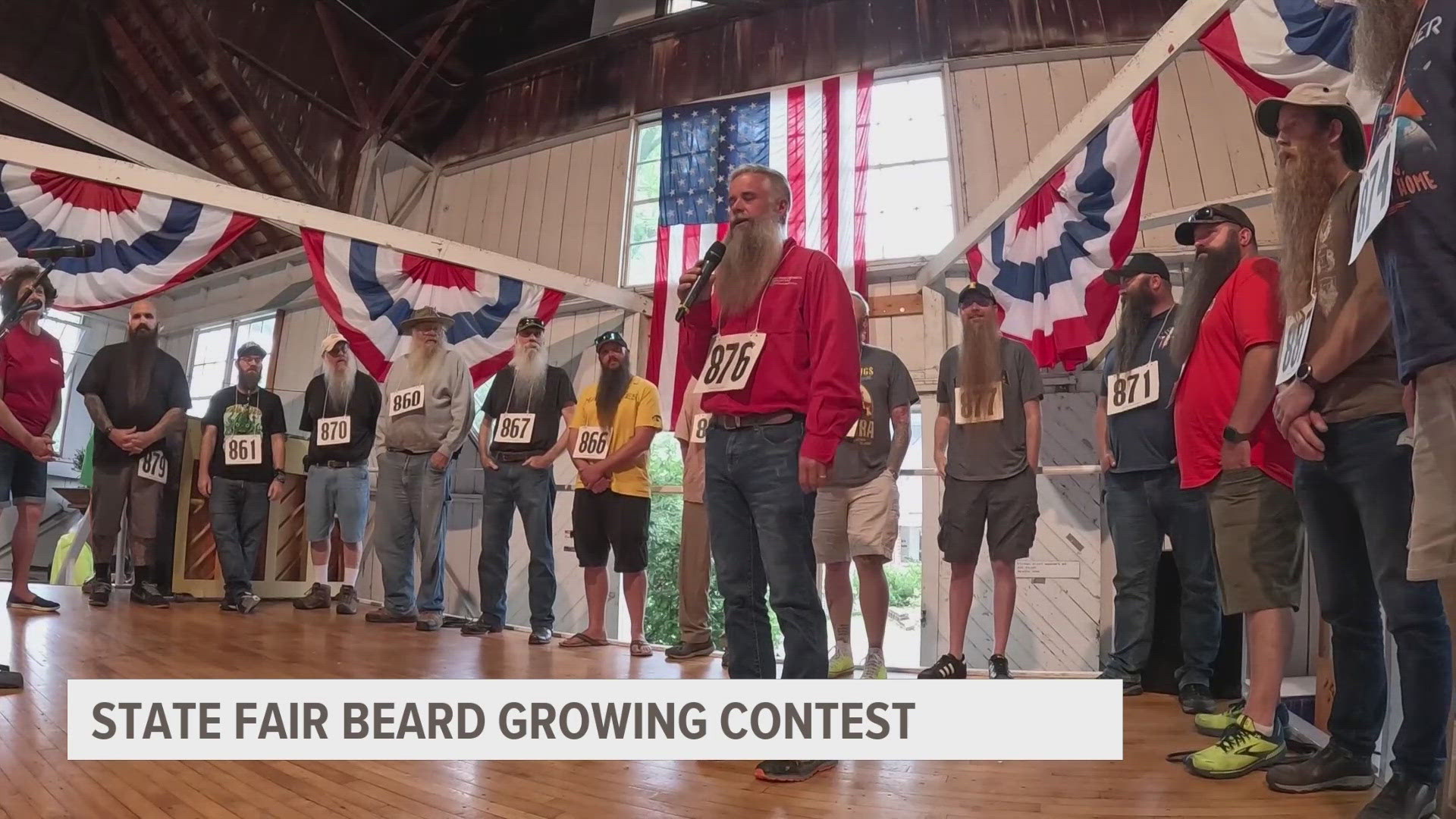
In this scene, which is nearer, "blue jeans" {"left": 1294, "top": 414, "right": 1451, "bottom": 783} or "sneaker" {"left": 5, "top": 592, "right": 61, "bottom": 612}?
"blue jeans" {"left": 1294, "top": 414, "right": 1451, "bottom": 783}

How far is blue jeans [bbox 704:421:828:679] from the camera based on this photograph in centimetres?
186

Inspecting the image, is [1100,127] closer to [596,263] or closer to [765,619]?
[765,619]

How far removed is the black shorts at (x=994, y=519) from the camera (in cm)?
300

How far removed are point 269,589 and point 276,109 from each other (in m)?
4.15

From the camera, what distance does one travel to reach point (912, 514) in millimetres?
5324

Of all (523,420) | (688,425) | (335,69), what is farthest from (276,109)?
(688,425)

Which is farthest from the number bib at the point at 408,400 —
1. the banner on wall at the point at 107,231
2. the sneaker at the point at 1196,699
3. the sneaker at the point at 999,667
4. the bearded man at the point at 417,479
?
the sneaker at the point at 1196,699

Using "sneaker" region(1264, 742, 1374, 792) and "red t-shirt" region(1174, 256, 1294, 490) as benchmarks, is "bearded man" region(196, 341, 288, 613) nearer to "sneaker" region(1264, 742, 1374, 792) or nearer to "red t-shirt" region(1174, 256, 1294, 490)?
"red t-shirt" region(1174, 256, 1294, 490)

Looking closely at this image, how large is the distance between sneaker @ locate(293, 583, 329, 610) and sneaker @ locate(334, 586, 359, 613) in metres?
0.15

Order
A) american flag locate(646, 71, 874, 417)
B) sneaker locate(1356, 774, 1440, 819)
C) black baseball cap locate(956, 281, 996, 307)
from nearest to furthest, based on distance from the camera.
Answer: sneaker locate(1356, 774, 1440, 819) < black baseball cap locate(956, 281, 996, 307) < american flag locate(646, 71, 874, 417)

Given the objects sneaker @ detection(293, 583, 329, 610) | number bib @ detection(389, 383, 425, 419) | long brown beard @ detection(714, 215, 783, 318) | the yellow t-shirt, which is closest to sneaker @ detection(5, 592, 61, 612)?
sneaker @ detection(293, 583, 329, 610)

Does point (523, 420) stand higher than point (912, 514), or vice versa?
point (523, 420)

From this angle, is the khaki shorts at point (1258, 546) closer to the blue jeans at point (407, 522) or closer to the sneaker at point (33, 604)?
the blue jeans at point (407, 522)

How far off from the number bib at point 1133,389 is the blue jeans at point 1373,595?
3.89 ft
